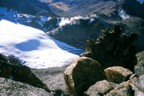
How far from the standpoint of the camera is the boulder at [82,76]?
32.0 m

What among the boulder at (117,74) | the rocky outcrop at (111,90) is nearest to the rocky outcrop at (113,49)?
the boulder at (117,74)

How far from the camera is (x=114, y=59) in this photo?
273ft

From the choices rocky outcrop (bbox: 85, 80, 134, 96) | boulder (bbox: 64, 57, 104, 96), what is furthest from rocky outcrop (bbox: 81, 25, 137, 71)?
rocky outcrop (bbox: 85, 80, 134, 96)

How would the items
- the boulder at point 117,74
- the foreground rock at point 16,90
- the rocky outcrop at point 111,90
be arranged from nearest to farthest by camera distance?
the foreground rock at point 16,90 → the rocky outcrop at point 111,90 → the boulder at point 117,74

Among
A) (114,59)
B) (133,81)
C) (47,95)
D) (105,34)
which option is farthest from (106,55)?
(47,95)

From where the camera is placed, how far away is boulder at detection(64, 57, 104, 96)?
32.0 metres

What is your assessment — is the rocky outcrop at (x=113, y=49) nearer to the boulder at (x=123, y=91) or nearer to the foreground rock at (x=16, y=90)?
the boulder at (x=123, y=91)

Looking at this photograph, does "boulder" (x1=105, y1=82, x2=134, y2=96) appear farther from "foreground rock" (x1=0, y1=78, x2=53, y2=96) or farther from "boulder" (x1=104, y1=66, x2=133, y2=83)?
"foreground rock" (x1=0, y1=78, x2=53, y2=96)

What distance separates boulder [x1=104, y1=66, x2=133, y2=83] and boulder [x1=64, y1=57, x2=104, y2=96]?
31.0 inches

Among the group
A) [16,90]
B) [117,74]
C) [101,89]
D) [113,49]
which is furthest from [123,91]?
[113,49]

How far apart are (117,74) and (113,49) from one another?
6136cm

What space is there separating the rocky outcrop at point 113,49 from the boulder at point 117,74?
130 ft

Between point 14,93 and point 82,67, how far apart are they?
2303cm

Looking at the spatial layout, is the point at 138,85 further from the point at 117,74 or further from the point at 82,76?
the point at 82,76
